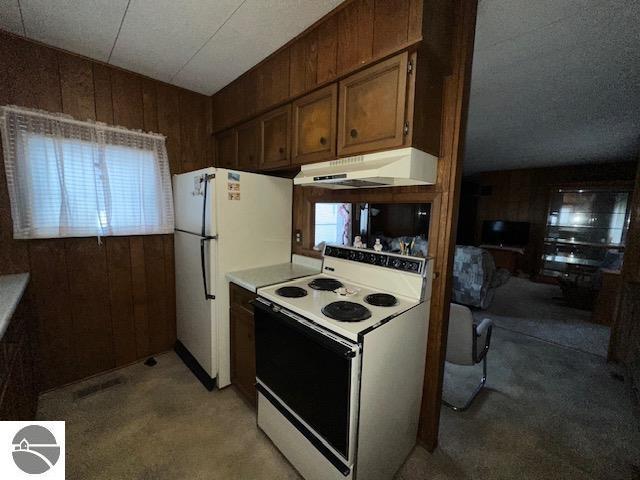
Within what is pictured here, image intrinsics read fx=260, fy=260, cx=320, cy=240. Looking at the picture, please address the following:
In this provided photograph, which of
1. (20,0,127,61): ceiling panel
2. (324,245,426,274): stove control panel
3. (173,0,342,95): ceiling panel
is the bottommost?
(324,245,426,274): stove control panel

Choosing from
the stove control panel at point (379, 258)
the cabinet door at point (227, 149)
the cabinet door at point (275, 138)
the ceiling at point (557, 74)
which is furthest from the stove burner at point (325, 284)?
the ceiling at point (557, 74)

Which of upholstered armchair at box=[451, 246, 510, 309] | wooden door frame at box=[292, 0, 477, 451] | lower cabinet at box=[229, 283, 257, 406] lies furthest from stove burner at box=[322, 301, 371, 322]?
upholstered armchair at box=[451, 246, 510, 309]

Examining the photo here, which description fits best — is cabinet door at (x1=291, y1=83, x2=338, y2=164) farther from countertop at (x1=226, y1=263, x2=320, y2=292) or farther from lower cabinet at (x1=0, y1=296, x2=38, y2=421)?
lower cabinet at (x1=0, y1=296, x2=38, y2=421)

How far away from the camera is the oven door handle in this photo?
3.50ft

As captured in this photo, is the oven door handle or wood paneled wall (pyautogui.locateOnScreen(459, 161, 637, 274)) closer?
the oven door handle

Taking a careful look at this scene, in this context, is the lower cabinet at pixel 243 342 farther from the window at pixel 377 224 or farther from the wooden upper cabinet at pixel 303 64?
the wooden upper cabinet at pixel 303 64

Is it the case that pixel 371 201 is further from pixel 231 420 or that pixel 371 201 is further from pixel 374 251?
pixel 231 420

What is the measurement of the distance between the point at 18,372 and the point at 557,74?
4022 millimetres

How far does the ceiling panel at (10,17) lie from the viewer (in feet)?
4.69

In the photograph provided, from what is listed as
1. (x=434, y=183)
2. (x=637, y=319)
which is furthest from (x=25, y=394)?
(x=637, y=319)

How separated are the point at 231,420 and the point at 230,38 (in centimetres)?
255

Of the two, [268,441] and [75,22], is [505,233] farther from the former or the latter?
[75,22]

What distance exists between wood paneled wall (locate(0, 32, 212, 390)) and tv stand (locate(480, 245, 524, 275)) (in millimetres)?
6448

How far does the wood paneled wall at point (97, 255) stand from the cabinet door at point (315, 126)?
4.31 ft
